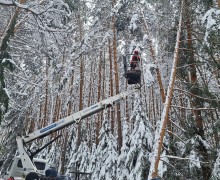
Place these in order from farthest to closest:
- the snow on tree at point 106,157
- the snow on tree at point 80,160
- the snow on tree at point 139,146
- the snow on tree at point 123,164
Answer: the snow on tree at point 80,160 → the snow on tree at point 106,157 → the snow on tree at point 123,164 → the snow on tree at point 139,146

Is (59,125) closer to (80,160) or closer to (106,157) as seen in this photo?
(106,157)

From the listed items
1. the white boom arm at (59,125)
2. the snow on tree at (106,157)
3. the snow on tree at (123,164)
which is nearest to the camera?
the white boom arm at (59,125)

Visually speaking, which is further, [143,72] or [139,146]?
[139,146]

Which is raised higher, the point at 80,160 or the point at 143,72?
the point at 143,72

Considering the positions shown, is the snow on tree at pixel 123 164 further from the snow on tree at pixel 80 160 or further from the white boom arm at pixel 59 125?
the snow on tree at pixel 80 160

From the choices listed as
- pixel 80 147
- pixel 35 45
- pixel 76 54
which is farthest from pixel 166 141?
pixel 80 147

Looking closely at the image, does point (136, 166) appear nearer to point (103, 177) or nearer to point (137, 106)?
point (137, 106)

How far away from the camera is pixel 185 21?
9758 millimetres

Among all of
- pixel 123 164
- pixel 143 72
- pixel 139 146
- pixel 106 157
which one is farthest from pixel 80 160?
pixel 143 72

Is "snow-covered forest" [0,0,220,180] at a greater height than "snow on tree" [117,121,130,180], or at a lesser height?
greater

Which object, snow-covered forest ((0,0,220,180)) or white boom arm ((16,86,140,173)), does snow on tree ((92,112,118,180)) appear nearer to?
snow-covered forest ((0,0,220,180))

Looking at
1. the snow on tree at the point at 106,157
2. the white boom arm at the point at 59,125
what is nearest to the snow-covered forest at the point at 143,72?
the snow on tree at the point at 106,157

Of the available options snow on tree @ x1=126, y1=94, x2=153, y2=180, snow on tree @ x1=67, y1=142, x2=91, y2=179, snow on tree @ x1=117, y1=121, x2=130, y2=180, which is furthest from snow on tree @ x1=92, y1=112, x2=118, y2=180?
snow on tree @ x1=126, y1=94, x2=153, y2=180

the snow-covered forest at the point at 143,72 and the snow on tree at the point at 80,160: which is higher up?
the snow-covered forest at the point at 143,72
